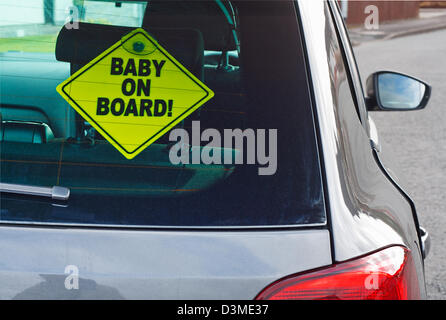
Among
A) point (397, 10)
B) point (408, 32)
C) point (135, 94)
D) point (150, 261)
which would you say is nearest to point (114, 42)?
point (135, 94)

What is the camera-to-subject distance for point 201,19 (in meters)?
1.67

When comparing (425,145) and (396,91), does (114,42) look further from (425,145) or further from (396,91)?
(425,145)

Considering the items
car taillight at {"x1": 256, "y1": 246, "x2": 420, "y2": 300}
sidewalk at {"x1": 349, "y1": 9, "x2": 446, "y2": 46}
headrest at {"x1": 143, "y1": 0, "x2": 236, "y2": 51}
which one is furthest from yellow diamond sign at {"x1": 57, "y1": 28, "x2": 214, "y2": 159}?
sidewalk at {"x1": 349, "y1": 9, "x2": 446, "y2": 46}

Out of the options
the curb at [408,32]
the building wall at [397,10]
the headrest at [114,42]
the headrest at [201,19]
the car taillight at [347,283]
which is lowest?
the car taillight at [347,283]

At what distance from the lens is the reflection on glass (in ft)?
9.81

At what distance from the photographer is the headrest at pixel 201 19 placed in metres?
1.66

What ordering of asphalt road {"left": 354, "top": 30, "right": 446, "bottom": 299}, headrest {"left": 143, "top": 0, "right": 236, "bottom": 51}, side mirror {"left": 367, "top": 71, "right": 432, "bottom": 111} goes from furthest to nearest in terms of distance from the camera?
asphalt road {"left": 354, "top": 30, "right": 446, "bottom": 299} < side mirror {"left": 367, "top": 71, "right": 432, "bottom": 111} < headrest {"left": 143, "top": 0, "right": 236, "bottom": 51}

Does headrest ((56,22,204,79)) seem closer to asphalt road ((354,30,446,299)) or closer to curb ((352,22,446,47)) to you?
asphalt road ((354,30,446,299))

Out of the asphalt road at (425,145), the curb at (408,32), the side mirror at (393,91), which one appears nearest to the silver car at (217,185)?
the asphalt road at (425,145)

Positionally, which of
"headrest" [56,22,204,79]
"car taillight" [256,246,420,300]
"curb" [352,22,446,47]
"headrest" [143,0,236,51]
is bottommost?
"car taillight" [256,246,420,300]

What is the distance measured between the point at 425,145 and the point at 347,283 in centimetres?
647

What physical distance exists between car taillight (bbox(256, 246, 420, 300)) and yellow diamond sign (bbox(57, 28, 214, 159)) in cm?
49

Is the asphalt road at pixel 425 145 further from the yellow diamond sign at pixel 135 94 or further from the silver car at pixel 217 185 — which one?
the yellow diamond sign at pixel 135 94
